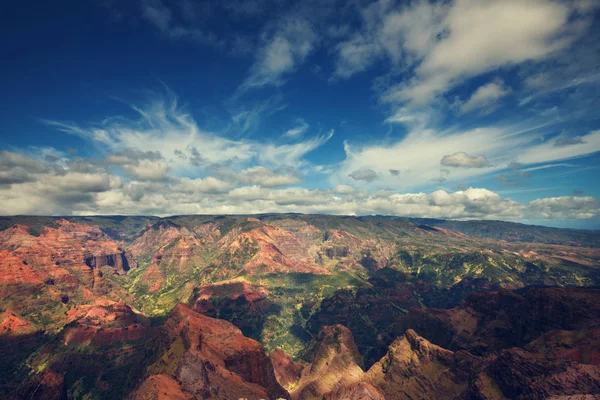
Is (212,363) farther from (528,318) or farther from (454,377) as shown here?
(528,318)

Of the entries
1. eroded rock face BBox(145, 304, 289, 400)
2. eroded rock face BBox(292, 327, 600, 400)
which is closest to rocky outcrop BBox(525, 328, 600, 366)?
eroded rock face BBox(292, 327, 600, 400)

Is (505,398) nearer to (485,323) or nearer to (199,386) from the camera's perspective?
(485,323)

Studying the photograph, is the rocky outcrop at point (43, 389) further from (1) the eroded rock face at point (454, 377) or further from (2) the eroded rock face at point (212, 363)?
(1) the eroded rock face at point (454, 377)

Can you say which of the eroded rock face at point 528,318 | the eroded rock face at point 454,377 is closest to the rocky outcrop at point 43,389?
the eroded rock face at point 454,377

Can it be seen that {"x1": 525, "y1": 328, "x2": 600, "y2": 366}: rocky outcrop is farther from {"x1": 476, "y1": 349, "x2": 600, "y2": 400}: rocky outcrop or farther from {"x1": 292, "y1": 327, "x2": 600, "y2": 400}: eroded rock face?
{"x1": 292, "y1": 327, "x2": 600, "y2": 400}: eroded rock face

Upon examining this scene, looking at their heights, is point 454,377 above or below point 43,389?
above

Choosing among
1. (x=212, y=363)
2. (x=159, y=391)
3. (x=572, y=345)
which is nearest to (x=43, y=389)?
(x=212, y=363)

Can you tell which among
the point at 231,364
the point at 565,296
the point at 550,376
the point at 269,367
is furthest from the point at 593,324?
the point at 231,364

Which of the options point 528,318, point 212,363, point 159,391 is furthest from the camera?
point 528,318
